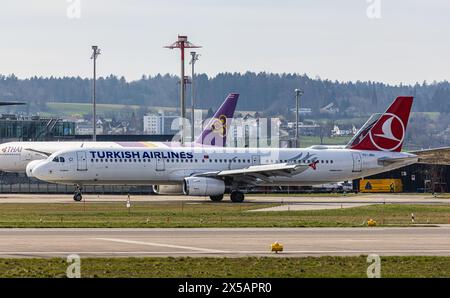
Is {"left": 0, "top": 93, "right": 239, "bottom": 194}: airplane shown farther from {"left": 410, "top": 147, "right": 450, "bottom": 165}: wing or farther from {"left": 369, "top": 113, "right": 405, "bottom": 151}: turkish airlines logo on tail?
{"left": 410, "top": 147, "right": 450, "bottom": 165}: wing

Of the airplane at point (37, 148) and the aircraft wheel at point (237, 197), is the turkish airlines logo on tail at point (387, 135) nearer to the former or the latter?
the aircraft wheel at point (237, 197)

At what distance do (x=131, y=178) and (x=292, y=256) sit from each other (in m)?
44.1

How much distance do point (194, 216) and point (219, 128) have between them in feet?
143

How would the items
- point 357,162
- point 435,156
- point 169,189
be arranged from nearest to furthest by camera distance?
point 357,162 < point 169,189 < point 435,156

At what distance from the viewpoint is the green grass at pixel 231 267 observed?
31.1 m

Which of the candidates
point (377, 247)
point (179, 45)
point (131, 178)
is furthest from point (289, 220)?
point (179, 45)

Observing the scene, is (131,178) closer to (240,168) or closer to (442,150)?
(240,168)

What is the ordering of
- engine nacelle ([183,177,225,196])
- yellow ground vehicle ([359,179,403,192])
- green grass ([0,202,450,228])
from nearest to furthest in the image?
green grass ([0,202,450,228]), engine nacelle ([183,177,225,196]), yellow ground vehicle ([359,179,403,192])

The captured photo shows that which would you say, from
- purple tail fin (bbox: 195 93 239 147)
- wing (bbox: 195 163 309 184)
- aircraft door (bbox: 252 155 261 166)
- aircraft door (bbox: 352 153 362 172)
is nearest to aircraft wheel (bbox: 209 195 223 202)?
wing (bbox: 195 163 309 184)

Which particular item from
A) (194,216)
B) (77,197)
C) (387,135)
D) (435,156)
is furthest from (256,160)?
(435,156)

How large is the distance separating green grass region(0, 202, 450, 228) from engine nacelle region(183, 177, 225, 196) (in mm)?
3436

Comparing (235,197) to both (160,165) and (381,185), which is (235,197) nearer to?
(160,165)

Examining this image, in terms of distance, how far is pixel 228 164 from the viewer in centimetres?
8200

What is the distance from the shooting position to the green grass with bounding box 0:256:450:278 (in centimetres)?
3108
